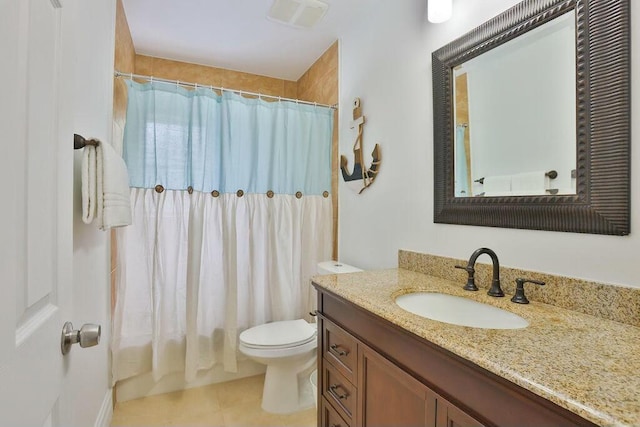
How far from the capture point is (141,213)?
1.90 m

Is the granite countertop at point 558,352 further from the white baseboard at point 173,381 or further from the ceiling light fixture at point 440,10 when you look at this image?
the white baseboard at point 173,381

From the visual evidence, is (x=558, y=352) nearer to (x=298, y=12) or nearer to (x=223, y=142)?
(x=223, y=142)

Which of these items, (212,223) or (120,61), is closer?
(120,61)

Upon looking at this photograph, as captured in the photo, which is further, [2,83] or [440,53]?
[440,53]

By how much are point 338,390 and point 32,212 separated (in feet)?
3.72

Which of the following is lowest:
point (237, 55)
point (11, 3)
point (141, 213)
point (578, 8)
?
point (141, 213)

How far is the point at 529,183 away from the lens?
109 cm

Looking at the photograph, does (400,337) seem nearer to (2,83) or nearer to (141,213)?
(2,83)

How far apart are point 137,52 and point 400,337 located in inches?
113

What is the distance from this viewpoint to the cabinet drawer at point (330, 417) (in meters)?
1.20

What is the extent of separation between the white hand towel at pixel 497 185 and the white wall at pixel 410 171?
0.15 meters

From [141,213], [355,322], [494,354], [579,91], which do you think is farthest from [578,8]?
[141,213]

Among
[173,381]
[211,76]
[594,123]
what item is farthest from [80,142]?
[211,76]

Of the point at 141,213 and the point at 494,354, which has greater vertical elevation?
the point at 141,213
